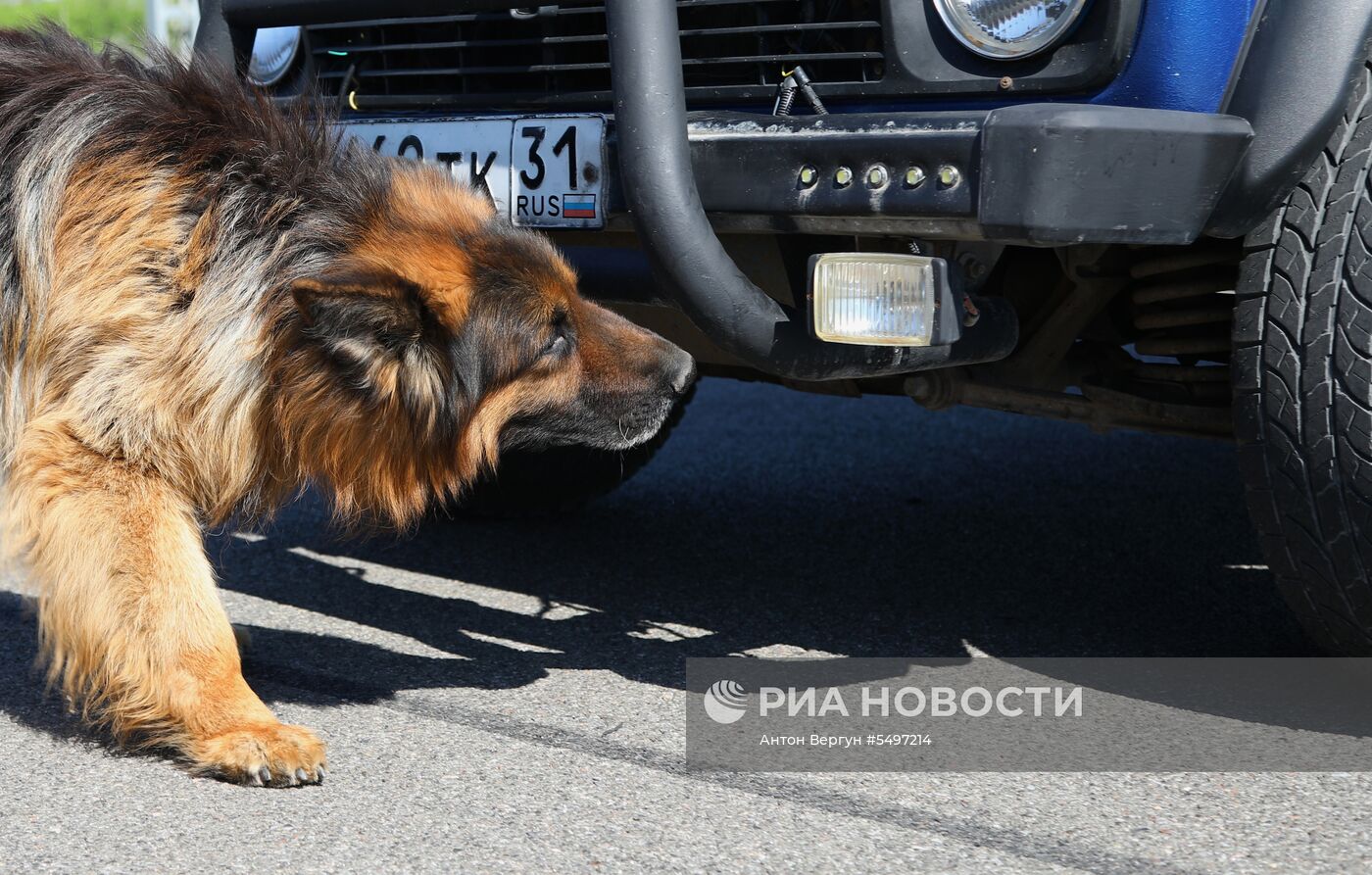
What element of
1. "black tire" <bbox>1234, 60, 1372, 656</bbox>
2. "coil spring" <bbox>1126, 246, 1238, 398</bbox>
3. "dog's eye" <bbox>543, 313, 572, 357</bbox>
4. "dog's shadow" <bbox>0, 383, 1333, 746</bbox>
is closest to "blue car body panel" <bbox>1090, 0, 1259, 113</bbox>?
"black tire" <bbox>1234, 60, 1372, 656</bbox>

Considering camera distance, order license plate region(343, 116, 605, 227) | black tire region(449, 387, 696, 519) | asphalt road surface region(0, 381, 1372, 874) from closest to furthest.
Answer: asphalt road surface region(0, 381, 1372, 874)
license plate region(343, 116, 605, 227)
black tire region(449, 387, 696, 519)

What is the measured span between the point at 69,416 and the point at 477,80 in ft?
4.70

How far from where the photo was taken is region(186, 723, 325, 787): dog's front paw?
2824 mm

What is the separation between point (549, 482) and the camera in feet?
16.3

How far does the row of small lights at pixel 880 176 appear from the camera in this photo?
2.71m

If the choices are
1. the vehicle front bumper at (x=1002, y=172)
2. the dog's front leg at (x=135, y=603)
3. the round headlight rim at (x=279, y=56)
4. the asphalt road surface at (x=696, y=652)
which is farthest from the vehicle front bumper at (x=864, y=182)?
the round headlight rim at (x=279, y=56)

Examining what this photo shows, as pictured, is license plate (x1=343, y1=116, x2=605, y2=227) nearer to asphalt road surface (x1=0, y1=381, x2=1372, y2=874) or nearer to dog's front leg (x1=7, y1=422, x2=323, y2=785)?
dog's front leg (x1=7, y1=422, x2=323, y2=785)

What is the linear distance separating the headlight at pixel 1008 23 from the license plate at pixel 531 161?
2.77 feet

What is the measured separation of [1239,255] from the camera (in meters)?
3.03

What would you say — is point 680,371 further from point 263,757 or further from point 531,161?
point 263,757

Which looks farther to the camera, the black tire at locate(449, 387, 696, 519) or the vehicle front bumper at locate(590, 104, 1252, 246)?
the black tire at locate(449, 387, 696, 519)

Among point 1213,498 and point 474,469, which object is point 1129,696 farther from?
point 1213,498

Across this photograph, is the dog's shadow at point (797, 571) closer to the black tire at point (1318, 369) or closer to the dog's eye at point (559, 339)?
the black tire at point (1318, 369)

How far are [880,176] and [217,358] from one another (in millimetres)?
1453
